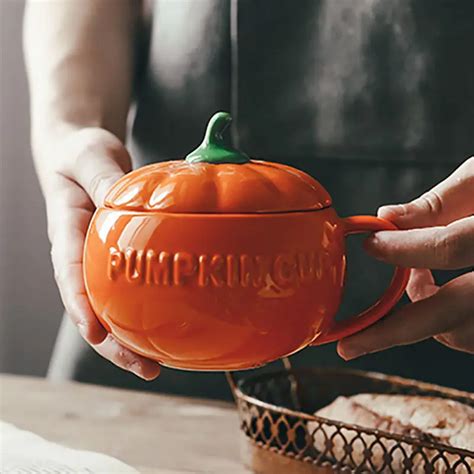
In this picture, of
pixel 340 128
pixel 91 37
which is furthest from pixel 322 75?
pixel 91 37

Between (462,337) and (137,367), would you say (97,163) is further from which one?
(462,337)

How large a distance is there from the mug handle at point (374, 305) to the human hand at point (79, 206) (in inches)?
5.3

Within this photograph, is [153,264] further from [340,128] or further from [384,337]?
[340,128]

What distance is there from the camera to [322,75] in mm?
1117

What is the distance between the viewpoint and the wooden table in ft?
3.04

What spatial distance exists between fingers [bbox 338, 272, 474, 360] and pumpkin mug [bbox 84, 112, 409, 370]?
0.09 meters

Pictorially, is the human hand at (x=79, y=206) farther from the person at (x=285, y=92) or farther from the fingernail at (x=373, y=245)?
the fingernail at (x=373, y=245)

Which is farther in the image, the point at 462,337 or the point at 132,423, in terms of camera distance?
the point at 132,423

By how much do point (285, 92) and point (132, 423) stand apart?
0.43 meters

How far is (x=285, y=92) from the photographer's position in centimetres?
114

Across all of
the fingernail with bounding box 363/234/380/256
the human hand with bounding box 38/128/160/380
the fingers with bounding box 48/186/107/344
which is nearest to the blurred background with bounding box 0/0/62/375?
the human hand with bounding box 38/128/160/380

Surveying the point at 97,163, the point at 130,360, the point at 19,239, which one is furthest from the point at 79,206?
the point at 19,239

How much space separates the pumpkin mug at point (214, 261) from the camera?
1.93ft

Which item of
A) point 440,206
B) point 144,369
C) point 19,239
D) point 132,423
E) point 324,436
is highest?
point 440,206
